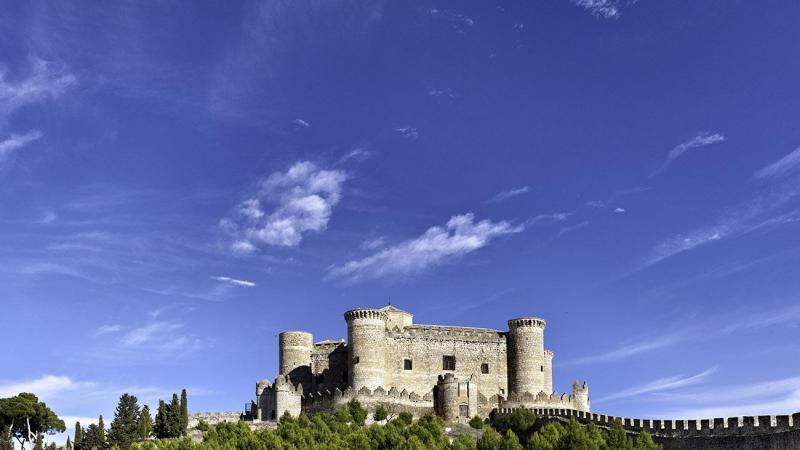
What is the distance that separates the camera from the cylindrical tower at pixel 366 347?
246ft

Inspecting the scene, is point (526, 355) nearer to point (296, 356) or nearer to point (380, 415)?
point (380, 415)

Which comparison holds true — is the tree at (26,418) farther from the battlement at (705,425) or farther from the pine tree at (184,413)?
the battlement at (705,425)

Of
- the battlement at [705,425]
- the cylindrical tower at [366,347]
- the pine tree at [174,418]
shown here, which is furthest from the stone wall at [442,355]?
the pine tree at [174,418]

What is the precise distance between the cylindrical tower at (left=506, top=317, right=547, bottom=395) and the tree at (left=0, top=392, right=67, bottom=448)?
4562 cm

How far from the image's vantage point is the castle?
241 ft

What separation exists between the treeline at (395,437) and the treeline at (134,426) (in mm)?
4899

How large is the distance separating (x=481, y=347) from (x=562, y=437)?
22517 mm

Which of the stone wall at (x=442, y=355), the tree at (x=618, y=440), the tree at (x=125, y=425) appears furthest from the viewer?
the stone wall at (x=442, y=355)

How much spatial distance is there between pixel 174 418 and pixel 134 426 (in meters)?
3.74

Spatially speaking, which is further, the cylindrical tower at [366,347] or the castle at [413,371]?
the cylindrical tower at [366,347]

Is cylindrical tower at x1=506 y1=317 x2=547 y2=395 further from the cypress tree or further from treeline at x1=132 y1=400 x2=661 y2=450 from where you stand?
the cypress tree

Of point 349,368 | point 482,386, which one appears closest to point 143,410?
point 349,368

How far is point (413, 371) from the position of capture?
257 feet

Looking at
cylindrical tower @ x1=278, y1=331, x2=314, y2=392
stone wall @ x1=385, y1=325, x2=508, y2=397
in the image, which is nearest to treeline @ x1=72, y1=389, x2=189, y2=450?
cylindrical tower @ x1=278, y1=331, x2=314, y2=392
